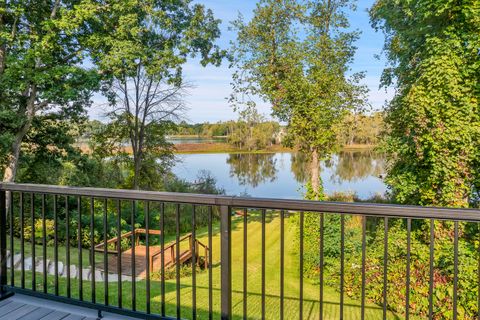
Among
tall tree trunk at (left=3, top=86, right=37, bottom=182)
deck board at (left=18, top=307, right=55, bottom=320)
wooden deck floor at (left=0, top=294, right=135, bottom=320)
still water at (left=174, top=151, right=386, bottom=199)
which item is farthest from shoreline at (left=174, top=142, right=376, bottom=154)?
deck board at (left=18, top=307, right=55, bottom=320)

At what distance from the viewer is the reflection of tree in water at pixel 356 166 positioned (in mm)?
15067

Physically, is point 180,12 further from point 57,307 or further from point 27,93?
point 57,307

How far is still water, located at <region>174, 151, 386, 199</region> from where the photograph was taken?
1489 centimetres

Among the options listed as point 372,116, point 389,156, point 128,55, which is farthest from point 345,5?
point 128,55

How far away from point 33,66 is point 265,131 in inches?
394

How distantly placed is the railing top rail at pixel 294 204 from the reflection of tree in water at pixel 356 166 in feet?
43.9

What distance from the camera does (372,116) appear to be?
12711 millimetres

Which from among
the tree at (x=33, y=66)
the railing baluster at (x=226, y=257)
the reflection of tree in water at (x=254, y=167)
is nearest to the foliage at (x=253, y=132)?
the reflection of tree in water at (x=254, y=167)

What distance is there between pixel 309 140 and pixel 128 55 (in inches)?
262

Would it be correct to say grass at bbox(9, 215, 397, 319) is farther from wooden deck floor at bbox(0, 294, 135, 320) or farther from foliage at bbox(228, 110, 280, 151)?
foliage at bbox(228, 110, 280, 151)

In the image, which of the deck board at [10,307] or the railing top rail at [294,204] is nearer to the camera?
the railing top rail at [294,204]

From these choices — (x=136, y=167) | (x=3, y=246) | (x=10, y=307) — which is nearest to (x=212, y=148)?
(x=136, y=167)

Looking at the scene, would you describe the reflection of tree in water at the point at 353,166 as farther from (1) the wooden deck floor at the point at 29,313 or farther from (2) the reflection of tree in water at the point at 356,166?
(1) the wooden deck floor at the point at 29,313

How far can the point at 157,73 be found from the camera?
13.3 meters
